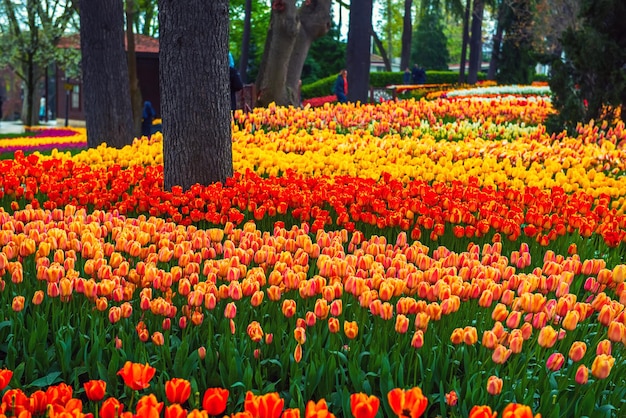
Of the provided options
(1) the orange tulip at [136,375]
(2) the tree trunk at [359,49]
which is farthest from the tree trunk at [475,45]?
(1) the orange tulip at [136,375]

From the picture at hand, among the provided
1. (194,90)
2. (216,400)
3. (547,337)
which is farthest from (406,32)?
(216,400)

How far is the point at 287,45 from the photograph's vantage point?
16.5 metres

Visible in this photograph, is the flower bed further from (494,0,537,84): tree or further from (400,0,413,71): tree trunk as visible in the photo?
(400,0,413,71): tree trunk

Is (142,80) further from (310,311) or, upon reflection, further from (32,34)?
(310,311)

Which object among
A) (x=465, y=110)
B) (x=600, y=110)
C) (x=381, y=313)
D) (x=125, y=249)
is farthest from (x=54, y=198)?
(x=465, y=110)

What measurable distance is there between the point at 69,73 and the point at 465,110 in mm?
29713

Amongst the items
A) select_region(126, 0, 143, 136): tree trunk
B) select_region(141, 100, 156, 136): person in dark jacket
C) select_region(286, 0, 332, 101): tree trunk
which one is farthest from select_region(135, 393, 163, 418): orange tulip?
select_region(141, 100, 156, 136): person in dark jacket

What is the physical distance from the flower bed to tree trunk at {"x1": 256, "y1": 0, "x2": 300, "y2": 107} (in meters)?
10.5

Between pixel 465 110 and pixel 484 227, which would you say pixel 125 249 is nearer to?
pixel 484 227

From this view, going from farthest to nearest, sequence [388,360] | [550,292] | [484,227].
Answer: [484,227] → [550,292] → [388,360]

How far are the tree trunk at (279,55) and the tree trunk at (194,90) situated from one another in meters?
9.38

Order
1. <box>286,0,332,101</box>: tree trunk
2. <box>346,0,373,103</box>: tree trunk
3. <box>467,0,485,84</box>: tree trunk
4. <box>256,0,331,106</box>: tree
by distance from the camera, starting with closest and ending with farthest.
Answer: <box>256,0,331,106</box>: tree, <box>286,0,332,101</box>: tree trunk, <box>346,0,373,103</box>: tree trunk, <box>467,0,485,84</box>: tree trunk

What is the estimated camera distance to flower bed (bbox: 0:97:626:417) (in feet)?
9.18

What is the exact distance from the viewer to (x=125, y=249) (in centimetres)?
419
